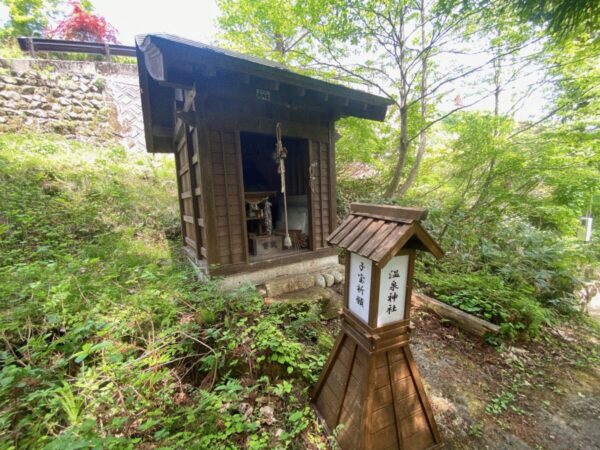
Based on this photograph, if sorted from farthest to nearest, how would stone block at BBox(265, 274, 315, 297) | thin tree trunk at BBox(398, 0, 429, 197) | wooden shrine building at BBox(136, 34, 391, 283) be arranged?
thin tree trunk at BBox(398, 0, 429, 197) → stone block at BBox(265, 274, 315, 297) → wooden shrine building at BBox(136, 34, 391, 283)

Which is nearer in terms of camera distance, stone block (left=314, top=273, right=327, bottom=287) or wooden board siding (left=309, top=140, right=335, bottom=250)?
stone block (left=314, top=273, right=327, bottom=287)

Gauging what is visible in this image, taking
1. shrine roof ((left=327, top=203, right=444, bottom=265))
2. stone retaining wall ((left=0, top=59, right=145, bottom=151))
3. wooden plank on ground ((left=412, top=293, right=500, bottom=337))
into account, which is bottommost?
wooden plank on ground ((left=412, top=293, right=500, bottom=337))

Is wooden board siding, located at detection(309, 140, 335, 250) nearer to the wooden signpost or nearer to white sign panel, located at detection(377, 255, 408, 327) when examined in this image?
the wooden signpost

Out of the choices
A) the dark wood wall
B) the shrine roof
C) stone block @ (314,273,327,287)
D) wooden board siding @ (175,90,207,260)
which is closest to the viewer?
the shrine roof

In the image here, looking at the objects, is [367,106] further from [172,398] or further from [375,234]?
[172,398]

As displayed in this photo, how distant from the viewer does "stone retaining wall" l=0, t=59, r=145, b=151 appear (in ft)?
27.1

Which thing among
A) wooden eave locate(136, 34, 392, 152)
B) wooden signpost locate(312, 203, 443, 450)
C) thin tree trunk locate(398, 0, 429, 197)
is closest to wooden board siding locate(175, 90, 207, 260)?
wooden eave locate(136, 34, 392, 152)

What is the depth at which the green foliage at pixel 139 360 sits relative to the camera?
61.0 inches

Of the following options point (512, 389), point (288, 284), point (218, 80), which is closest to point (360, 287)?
point (288, 284)

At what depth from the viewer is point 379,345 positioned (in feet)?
5.18

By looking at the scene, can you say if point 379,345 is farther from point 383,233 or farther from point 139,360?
point 139,360

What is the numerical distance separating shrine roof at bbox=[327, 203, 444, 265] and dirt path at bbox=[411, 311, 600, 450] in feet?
5.64

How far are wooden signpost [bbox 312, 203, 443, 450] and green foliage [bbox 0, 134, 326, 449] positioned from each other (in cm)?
45

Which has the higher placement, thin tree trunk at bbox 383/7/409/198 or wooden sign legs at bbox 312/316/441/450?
thin tree trunk at bbox 383/7/409/198
